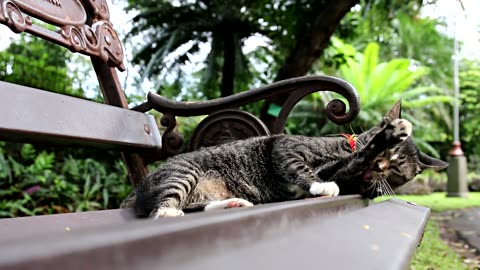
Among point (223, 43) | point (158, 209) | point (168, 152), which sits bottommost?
point (158, 209)

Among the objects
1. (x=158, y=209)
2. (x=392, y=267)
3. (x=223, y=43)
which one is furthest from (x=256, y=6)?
(x=392, y=267)

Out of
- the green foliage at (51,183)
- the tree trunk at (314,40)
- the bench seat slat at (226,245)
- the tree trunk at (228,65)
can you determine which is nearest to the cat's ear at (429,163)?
the bench seat slat at (226,245)

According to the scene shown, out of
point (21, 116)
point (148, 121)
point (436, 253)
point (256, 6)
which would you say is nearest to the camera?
point (21, 116)

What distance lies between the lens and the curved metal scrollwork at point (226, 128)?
2.04m

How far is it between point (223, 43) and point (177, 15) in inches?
25.4

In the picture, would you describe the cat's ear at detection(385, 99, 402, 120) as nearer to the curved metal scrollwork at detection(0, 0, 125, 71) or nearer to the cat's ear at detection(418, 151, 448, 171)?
the cat's ear at detection(418, 151, 448, 171)

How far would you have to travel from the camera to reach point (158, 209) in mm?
1397

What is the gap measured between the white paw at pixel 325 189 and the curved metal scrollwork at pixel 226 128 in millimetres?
405

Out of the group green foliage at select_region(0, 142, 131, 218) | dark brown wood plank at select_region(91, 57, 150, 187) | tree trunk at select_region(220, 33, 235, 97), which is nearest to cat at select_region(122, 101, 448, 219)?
dark brown wood plank at select_region(91, 57, 150, 187)

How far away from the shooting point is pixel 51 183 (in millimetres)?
4238

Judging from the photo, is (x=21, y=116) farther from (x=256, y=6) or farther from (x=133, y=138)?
(x=256, y=6)

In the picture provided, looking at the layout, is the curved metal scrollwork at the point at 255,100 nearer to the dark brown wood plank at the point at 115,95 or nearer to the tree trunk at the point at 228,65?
the dark brown wood plank at the point at 115,95

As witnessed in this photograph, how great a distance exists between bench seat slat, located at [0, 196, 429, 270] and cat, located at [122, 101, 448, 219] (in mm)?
816

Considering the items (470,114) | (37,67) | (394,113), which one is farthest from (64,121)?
(470,114)
